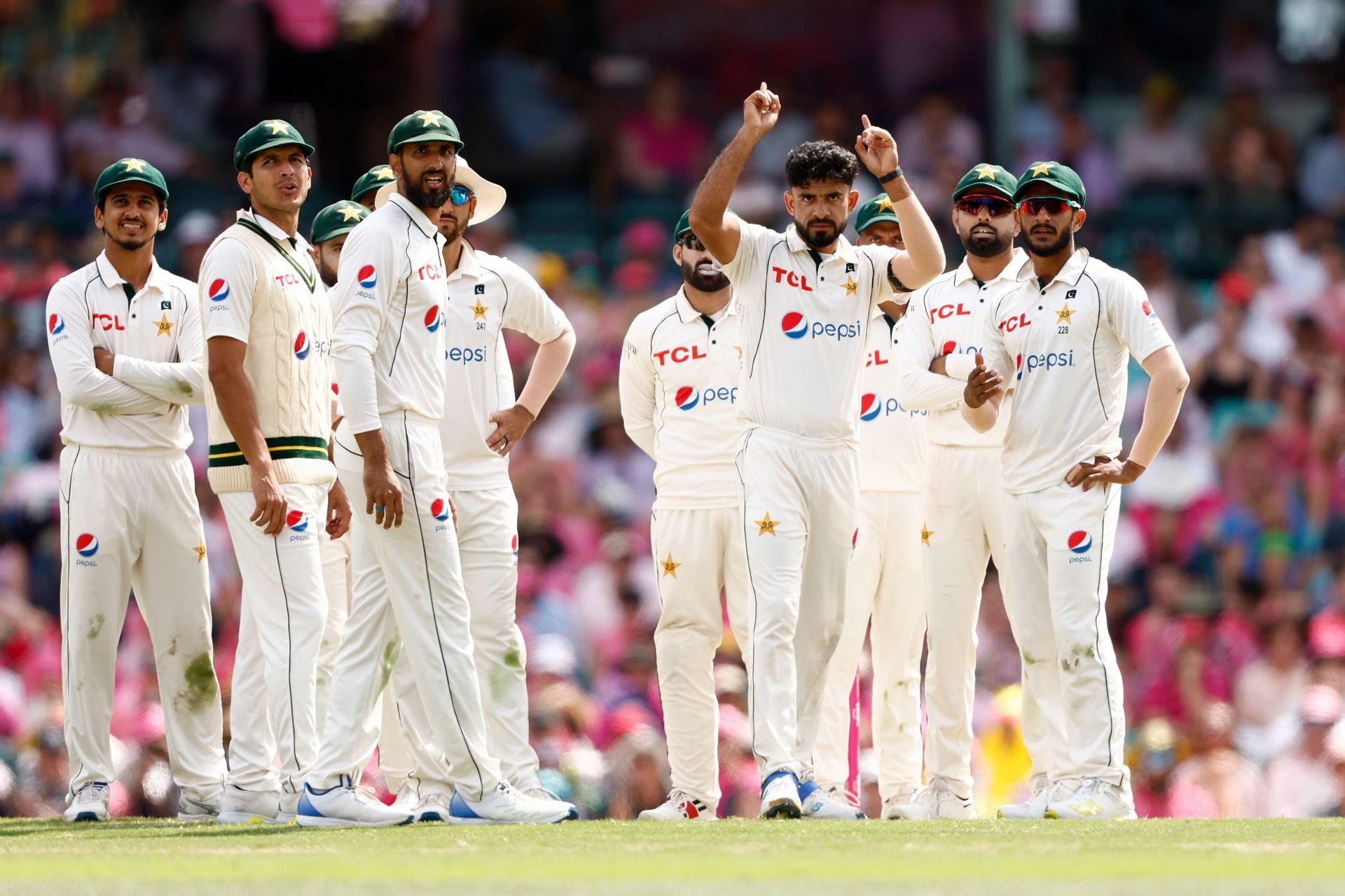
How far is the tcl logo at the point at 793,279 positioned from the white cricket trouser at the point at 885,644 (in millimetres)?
1427

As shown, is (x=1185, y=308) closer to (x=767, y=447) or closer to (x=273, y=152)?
(x=767, y=447)

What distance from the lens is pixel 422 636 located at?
24.5 ft

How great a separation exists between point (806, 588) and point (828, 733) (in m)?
1.08

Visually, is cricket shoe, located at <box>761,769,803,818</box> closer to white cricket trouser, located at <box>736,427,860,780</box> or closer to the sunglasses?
white cricket trouser, located at <box>736,427,860,780</box>

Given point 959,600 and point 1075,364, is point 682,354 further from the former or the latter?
point 1075,364

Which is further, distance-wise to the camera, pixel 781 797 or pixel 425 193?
pixel 781 797

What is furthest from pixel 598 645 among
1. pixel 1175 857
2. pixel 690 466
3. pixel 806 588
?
pixel 1175 857

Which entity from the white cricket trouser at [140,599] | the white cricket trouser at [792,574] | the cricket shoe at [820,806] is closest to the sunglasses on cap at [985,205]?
the white cricket trouser at [792,574]

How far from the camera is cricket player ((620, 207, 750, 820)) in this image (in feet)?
29.7

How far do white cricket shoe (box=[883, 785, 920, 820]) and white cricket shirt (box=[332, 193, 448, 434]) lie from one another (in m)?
2.69

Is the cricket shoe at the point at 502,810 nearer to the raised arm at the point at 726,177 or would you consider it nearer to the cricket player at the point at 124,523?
the cricket player at the point at 124,523

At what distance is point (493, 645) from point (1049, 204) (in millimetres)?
2819

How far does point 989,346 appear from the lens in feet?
27.6

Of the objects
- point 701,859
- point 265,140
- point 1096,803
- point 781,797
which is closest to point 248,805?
point 781,797
